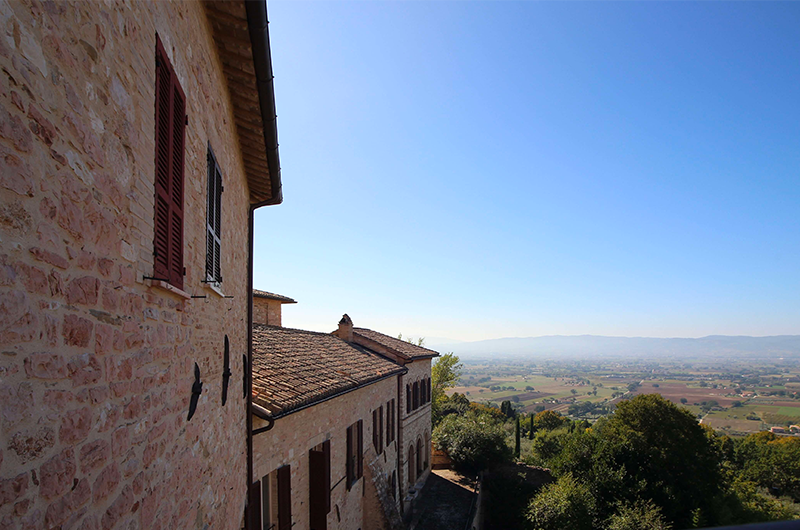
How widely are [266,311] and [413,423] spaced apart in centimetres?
959

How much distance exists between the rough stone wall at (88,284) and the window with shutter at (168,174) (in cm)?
13

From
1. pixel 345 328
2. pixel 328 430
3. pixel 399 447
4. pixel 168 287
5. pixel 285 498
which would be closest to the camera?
pixel 168 287

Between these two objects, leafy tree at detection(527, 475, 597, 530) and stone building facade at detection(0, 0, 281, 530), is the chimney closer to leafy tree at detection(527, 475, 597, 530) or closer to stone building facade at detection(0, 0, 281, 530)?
leafy tree at detection(527, 475, 597, 530)

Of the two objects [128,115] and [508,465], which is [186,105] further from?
[508,465]

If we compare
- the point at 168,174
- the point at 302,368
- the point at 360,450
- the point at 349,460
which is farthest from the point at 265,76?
the point at 360,450

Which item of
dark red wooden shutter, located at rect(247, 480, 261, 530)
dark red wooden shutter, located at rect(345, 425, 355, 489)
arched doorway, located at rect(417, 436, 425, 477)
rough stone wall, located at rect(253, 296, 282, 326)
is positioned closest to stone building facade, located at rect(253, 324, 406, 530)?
dark red wooden shutter, located at rect(345, 425, 355, 489)

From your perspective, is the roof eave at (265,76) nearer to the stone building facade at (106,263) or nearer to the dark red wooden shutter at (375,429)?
the stone building facade at (106,263)

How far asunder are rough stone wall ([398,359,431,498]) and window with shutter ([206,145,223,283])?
48.4ft

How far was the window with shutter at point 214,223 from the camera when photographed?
446 cm

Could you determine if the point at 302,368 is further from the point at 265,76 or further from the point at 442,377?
the point at 442,377

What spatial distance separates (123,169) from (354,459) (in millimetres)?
11813

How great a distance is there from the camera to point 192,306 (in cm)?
372

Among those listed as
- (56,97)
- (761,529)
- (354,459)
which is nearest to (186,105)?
(56,97)

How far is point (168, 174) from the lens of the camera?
3037 mm
